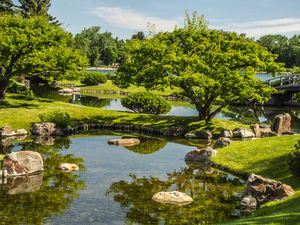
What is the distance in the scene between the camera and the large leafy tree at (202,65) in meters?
55.3

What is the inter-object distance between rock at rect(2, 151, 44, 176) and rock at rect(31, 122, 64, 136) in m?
18.2

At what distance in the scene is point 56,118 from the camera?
5628 cm

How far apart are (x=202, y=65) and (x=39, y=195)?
1242 inches

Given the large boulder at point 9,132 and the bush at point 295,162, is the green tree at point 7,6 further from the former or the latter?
the bush at point 295,162

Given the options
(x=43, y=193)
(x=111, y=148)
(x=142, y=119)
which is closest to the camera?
(x=43, y=193)

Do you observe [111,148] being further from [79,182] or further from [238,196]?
[238,196]

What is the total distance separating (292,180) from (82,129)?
1343 inches

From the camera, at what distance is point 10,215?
25422 millimetres

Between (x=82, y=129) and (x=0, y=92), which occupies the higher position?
(x=0, y=92)

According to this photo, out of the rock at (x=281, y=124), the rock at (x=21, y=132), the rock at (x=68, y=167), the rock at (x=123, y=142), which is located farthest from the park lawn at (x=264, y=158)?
the rock at (x=21, y=132)

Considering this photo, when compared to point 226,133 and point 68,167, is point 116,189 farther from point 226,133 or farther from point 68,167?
point 226,133

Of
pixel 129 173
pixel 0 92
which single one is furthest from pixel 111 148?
pixel 0 92

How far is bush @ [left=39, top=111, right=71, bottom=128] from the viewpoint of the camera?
56156mm

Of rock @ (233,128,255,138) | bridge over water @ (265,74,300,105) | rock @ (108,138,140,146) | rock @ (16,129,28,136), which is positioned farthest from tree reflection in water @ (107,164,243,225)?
bridge over water @ (265,74,300,105)
